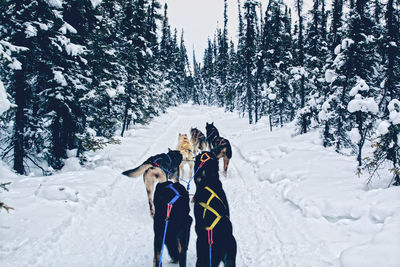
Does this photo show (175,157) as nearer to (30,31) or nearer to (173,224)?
(173,224)

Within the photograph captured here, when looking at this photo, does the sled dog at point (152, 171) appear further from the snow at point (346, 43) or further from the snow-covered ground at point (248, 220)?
the snow at point (346, 43)

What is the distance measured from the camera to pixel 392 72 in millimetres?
6902

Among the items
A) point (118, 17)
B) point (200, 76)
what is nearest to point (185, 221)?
point (118, 17)

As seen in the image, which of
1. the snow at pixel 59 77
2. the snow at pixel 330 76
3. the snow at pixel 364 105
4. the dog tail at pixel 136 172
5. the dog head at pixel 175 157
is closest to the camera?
the dog tail at pixel 136 172

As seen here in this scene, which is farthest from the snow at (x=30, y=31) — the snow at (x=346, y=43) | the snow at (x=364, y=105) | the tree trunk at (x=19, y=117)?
the snow at (x=346, y=43)

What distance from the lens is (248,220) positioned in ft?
18.1

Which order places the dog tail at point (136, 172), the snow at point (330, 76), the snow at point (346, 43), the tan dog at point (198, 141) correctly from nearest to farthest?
the dog tail at point (136, 172)
the snow at point (346, 43)
the snow at point (330, 76)
the tan dog at point (198, 141)

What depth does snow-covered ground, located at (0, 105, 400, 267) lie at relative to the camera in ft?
13.2

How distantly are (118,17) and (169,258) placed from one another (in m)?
20.9

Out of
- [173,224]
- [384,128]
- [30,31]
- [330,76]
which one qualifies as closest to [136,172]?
[173,224]

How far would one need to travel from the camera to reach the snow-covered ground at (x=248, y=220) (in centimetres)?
401

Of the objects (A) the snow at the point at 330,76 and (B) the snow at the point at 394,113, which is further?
(A) the snow at the point at 330,76

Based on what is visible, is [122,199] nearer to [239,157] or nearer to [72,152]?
[72,152]

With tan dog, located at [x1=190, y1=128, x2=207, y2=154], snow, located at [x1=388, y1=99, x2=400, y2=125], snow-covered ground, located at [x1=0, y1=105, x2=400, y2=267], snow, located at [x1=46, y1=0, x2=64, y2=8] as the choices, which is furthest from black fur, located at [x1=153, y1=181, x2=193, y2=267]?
snow, located at [x1=46, y1=0, x2=64, y2=8]
